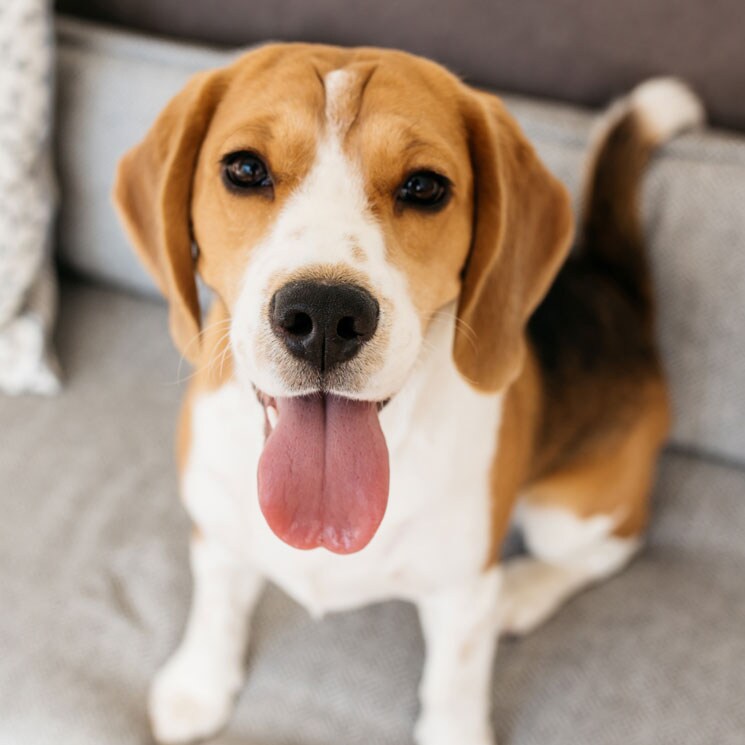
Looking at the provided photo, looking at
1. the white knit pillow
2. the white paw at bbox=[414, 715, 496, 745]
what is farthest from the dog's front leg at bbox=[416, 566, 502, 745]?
the white knit pillow

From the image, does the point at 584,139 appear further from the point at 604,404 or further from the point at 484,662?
the point at 484,662

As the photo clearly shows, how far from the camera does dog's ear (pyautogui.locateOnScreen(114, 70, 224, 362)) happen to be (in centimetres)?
121

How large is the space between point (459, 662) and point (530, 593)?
310 millimetres

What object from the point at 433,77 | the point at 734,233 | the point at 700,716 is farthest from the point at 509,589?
the point at 433,77

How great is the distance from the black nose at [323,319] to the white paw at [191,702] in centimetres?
81

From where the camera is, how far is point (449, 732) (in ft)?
4.88

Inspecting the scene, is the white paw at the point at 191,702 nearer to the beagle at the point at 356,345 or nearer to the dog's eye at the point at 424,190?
the beagle at the point at 356,345

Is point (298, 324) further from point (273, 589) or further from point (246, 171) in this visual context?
point (273, 589)

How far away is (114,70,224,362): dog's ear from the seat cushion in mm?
631

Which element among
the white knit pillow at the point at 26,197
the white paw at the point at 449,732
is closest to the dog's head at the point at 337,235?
the white paw at the point at 449,732

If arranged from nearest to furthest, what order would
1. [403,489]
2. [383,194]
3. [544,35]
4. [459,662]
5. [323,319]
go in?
[323,319] → [383,194] → [403,489] → [459,662] → [544,35]

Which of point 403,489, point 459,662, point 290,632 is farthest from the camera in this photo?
point 290,632

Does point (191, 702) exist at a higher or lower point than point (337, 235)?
lower

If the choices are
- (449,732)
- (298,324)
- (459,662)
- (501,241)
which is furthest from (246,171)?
(449,732)
